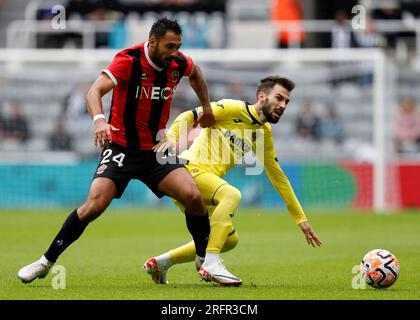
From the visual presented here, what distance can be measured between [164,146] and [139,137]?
347mm

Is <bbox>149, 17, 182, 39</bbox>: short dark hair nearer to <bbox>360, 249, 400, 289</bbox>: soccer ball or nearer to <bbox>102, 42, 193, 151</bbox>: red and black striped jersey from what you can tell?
<bbox>102, 42, 193, 151</bbox>: red and black striped jersey

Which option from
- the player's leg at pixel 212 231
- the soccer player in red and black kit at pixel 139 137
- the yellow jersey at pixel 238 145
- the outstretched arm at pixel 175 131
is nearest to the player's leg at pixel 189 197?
the soccer player in red and black kit at pixel 139 137

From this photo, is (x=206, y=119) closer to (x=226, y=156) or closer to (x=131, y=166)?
(x=226, y=156)

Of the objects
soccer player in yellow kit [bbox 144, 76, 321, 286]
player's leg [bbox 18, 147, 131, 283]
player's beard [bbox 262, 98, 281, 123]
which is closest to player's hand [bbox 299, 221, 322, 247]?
soccer player in yellow kit [bbox 144, 76, 321, 286]

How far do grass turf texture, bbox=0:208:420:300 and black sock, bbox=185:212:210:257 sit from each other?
1.24ft

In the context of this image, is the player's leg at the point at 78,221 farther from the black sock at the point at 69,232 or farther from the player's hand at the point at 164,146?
the player's hand at the point at 164,146

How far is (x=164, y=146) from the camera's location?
9.30m

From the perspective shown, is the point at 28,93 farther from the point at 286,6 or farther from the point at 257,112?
the point at 257,112

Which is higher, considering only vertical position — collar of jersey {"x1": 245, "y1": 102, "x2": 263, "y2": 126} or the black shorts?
collar of jersey {"x1": 245, "y1": 102, "x2": 263, "y2": 126}

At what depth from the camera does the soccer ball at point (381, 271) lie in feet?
29.6

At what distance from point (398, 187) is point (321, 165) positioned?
1.79m

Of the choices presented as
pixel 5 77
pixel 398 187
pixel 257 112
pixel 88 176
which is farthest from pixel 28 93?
pixel 257 112

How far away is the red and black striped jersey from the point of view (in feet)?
30.9

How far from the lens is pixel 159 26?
9297mm
